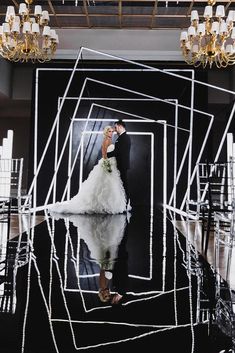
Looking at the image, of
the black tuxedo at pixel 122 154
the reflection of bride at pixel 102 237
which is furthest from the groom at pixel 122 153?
the reflection of bride at pixel 102 237

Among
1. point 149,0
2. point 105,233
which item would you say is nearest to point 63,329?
point 105,233

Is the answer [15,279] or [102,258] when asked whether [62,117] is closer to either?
[102,258]

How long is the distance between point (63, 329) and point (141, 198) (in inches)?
306

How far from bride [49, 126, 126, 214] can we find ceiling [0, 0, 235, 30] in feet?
8.72

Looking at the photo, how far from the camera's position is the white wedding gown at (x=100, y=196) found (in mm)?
6520

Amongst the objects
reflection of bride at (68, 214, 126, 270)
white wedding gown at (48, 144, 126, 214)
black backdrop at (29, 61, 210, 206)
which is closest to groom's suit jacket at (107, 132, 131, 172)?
white wedding gown at (48, 144, 126, 214)

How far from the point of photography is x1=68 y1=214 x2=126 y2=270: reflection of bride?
9.73 feet

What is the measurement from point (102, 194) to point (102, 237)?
2544 mm

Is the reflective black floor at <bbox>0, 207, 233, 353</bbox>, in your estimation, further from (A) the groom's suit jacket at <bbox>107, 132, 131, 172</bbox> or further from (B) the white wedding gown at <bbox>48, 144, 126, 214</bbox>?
(A) the groom's suit jacket at <bbox>107, 132, 131, 172</bbox>

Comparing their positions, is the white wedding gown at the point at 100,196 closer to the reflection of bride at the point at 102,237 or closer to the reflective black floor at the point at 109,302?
the reflection of bride at the point at 102,237

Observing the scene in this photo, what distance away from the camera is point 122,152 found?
22.4 ft

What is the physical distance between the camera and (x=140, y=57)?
28.1ft

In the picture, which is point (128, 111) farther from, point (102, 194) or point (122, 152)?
point (102, 194)

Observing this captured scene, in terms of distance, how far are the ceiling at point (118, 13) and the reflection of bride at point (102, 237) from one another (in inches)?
151
